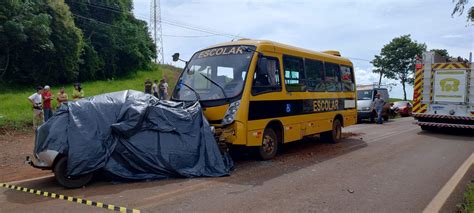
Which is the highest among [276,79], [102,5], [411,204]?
[102,5]

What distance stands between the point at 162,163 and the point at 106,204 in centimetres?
172

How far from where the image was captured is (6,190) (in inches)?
253

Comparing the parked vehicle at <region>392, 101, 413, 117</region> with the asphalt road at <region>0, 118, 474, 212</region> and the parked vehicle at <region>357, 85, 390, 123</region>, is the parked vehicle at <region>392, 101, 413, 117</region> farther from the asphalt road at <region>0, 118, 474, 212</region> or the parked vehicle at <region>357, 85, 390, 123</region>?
the asphalt road at <region>0, 118, 474, 212</region>

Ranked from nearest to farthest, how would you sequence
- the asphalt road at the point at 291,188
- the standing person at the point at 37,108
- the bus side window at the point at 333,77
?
the asphalt road at the point at 291,188 < the bus side window at the point at 333,77 < the standing person at the point at 37,108

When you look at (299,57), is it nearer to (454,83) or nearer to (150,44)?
(454,83)

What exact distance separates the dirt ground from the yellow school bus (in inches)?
136

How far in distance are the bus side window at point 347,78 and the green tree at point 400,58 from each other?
110 feet

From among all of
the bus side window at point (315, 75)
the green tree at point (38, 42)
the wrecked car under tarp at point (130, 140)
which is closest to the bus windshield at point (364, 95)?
the bus side window at point (315, 75)

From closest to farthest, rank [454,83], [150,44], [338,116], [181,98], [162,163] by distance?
[162,163] < [181,98] < [338,116] < [454,83] < [150,44]

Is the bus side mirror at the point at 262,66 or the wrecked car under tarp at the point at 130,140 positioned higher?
the bus side mirror at the point at 262,66

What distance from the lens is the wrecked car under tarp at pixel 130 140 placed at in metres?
6.52

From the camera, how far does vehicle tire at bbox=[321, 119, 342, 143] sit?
12.4 metres

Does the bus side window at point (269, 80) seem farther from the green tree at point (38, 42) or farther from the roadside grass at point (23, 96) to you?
the green tree at point (38, 42)

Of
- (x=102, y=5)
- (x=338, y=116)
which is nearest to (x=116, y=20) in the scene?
(x=102, y=5)
